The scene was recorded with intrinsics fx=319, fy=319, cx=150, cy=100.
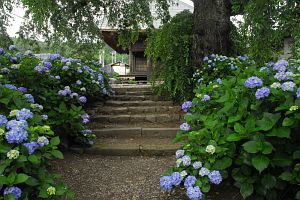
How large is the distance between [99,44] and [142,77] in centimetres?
672

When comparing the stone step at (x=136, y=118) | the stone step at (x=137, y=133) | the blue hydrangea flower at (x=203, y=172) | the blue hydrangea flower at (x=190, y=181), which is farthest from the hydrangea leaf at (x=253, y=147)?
the stone step at (x=136, y=118)

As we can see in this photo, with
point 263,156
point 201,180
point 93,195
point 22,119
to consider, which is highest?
point 22,119

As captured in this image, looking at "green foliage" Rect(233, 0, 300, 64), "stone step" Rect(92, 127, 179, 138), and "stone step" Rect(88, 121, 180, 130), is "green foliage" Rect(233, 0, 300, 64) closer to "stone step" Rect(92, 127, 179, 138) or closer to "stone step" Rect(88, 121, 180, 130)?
"stone step" Rect(88, 121, 180, 130)

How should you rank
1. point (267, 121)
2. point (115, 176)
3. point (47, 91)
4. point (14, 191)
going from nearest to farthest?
point (14, 191)
point (267, 121)
point (115, 176)
point (47, 91)

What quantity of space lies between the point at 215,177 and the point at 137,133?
2.48 metres

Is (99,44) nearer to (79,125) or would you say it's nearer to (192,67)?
(192,67)

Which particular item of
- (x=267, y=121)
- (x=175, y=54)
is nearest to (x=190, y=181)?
(x=267, y=121)

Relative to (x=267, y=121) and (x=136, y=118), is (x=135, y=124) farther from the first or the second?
(x=267, y=121)

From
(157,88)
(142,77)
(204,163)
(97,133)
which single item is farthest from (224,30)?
(142,77)

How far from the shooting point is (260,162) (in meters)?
1.98

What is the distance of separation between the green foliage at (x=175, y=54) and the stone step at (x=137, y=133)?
1070 millimetres

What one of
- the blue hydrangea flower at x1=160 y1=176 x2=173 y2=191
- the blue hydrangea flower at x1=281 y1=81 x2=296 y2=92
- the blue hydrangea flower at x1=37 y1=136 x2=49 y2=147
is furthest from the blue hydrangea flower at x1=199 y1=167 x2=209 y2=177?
the blue hydrangea flower at x1=37 y1=136 x2=49 y2=147

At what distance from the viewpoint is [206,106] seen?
3.09 m

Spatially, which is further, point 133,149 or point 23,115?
point 133,149
